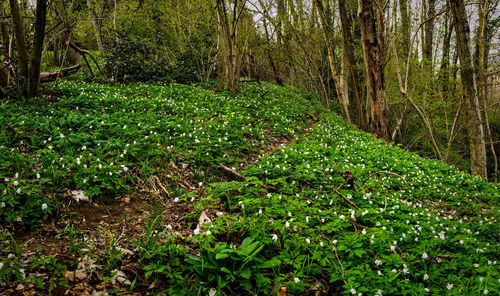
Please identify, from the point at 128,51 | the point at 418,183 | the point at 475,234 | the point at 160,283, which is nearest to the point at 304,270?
the point at 160,283

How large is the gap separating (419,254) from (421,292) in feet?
2.50

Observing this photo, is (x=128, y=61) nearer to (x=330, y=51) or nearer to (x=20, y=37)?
(x=20, y=37)

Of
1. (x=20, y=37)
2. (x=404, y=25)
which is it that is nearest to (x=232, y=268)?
(x=20, y=37)

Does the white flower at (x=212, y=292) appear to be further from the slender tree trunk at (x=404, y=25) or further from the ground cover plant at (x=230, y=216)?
the slender tree trunk at (x=404, y=25)

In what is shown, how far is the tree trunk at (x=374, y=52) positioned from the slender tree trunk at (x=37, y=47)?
34.5ft

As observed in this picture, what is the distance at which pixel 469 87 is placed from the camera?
9305 millimetres

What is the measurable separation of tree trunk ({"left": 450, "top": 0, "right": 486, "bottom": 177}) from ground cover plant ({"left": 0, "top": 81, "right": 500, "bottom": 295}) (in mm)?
4436

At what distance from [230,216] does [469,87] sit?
10.7 meters

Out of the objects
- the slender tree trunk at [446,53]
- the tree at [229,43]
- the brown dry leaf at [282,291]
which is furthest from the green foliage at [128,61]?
the slender tree trunk at [446,53]

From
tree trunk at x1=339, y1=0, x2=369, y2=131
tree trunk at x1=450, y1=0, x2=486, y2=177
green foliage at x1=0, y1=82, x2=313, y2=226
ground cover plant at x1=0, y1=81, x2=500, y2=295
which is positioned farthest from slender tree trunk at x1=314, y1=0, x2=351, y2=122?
ground cover plant at x1=0, y1=81, x2=500, y2=295

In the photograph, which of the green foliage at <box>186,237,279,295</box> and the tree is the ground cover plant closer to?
the green foliage at <box>186,237,279,295</box>

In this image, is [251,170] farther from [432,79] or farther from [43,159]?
[432,79]

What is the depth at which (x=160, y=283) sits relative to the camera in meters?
2.25

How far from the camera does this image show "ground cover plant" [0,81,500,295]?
2.29 metres
